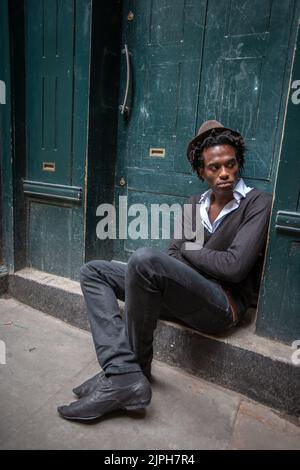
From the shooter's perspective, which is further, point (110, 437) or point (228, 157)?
point (228, 157)

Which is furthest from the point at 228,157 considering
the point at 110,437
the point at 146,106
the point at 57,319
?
the point at 57,319

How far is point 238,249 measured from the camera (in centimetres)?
176

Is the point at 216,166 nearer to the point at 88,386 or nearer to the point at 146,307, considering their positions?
the point at 146,307

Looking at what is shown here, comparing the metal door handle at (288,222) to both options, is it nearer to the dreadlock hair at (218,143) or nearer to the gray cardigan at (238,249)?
the gray cardigan at (238,249)

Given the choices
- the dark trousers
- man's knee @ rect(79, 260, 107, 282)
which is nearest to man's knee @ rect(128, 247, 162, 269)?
the dark trousers

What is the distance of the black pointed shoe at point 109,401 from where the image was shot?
1639 millimetres

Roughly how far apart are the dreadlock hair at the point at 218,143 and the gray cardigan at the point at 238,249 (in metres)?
Result: 0.27

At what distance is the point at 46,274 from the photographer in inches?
115

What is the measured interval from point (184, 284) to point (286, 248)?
63 centimetres

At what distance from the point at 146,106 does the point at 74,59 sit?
638mm

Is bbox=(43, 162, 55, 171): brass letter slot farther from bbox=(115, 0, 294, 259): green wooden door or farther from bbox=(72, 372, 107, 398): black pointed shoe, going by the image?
bbox=(72, 372, 107, 398): black pointed shoe

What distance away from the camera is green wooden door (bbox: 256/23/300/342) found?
173cm

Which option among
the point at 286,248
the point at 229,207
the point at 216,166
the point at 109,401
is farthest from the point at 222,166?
the point at 109,401
